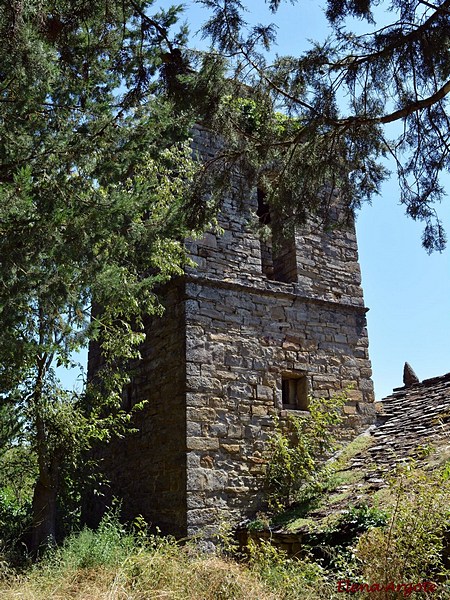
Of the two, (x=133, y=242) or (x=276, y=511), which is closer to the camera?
(x=133, y=242)

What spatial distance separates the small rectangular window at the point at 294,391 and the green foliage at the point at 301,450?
0.14 meters

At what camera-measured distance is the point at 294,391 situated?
335 inches

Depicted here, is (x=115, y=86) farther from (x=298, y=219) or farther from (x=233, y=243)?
(x=233, y=243)

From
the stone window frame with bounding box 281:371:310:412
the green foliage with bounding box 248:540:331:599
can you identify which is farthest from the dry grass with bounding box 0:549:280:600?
the stone window frame with bounding box 281:371:310:412

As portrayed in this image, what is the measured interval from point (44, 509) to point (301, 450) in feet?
10.1

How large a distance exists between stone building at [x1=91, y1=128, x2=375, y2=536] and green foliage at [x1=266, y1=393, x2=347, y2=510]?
0.17m

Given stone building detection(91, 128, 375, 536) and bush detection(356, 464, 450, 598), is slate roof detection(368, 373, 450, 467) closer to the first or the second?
stone building detection(91, 128, 375, 536)

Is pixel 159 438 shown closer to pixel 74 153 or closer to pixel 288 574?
pixel 288 574

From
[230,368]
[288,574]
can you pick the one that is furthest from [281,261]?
[288,574]

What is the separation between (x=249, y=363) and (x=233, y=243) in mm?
1633

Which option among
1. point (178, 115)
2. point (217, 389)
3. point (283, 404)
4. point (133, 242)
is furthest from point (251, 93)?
point (283, 404)

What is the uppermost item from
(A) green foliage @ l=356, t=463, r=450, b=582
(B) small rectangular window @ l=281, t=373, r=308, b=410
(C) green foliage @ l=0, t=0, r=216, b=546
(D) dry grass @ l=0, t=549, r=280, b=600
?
(C) green foliage @ l=0, t=0, r=216, b=546

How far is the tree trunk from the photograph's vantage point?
272 inches

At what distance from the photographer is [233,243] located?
843 centimetres
